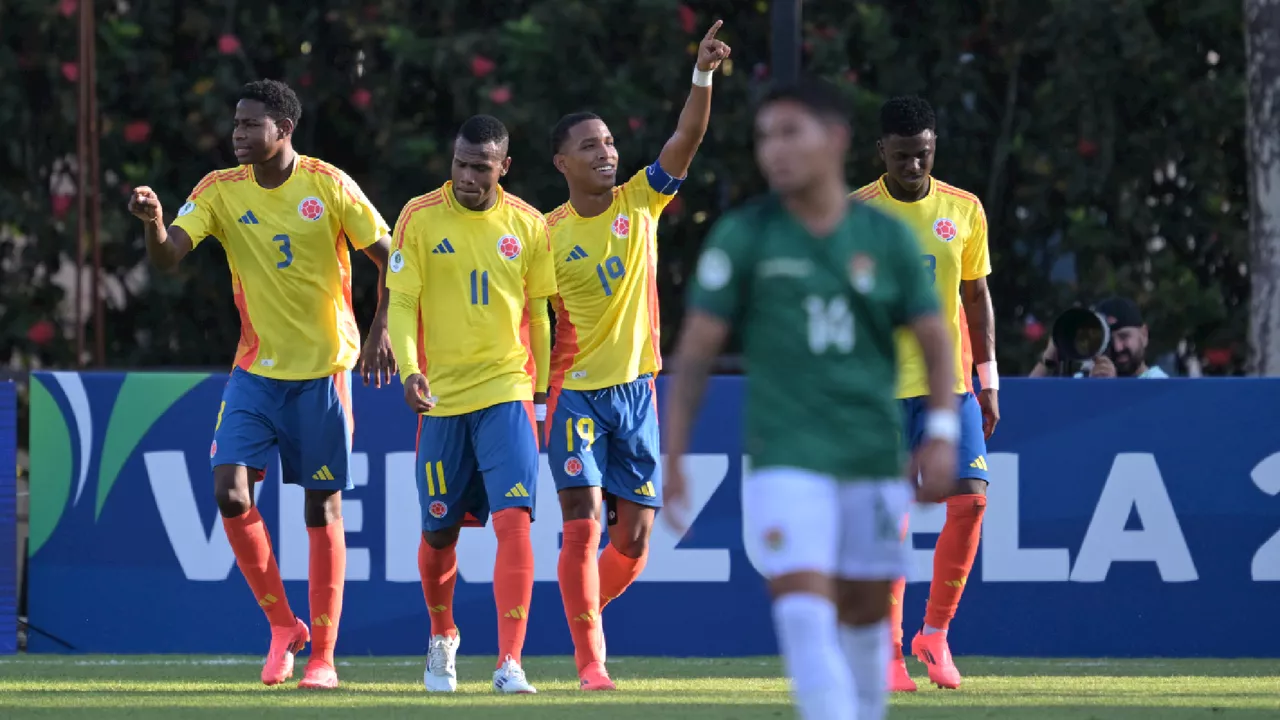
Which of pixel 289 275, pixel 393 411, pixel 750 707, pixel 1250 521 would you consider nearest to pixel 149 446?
pixel 393 411

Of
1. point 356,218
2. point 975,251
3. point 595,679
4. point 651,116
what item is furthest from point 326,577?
point 651,116

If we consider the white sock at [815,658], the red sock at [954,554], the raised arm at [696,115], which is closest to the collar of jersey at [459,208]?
the raised arm at [696,115]

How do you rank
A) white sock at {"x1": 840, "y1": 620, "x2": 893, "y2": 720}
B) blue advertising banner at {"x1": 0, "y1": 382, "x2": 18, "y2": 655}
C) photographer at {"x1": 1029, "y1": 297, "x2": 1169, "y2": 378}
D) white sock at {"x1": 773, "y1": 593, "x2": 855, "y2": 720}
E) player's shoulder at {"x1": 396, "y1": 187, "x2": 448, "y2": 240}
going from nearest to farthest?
white sock at {"x1": 773, "y1": 593, "x2": 855, "y2": 720} < white sock at {"x1": 840, "y1": 620, "x2": 893, "y2": 720} < player's shoulder at {"x1": 396, "y1": 187, "x2": 448, "y2": 240} < blue advertising banner at {"x1": 0, "y1": 382, "x2": 18, "y2": 655} < photographer at {"x1": 1029, "y1": 297, "x2": 1169, "y2": 378}

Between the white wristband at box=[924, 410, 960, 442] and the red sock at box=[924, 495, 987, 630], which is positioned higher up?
the white wristband at box=[924, 410, 960, 442]

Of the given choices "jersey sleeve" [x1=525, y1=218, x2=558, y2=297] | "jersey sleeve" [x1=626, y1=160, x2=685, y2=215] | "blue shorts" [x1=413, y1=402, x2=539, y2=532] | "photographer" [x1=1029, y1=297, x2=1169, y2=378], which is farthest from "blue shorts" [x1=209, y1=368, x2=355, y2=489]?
"photographer" [x1=1029, y1=297, x2=1169, y2=378]

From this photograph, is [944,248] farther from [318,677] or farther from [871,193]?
[318,677]

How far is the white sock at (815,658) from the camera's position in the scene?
4988 mm

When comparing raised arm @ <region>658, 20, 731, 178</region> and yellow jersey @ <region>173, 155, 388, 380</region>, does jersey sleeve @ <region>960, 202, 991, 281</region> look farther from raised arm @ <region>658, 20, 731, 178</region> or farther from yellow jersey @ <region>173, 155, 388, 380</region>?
yellow jersey @ <region>173, 155, 388, 380</region>

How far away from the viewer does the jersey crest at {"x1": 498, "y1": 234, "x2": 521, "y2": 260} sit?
8328 mm

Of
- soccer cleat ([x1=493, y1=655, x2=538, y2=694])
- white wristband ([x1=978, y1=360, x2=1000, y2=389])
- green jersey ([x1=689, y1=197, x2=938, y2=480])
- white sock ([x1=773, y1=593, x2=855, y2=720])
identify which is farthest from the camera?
white wristband ([x1=978, y1=360, x2=1000, y2=389])

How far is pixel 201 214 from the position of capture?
869 cm

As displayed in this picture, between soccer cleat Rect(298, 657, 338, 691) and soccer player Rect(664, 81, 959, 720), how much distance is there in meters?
3.39

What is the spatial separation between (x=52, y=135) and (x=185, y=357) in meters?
1.61

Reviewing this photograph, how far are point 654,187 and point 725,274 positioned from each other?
3.20 metres
